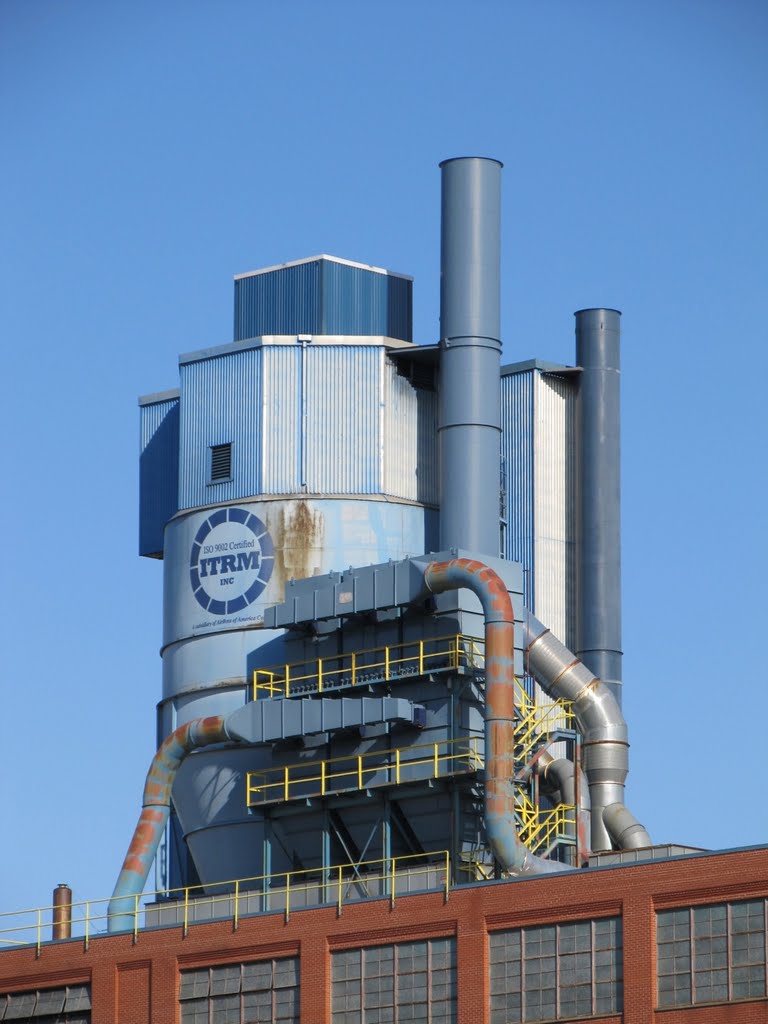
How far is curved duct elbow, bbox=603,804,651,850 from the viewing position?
60094 millimetres

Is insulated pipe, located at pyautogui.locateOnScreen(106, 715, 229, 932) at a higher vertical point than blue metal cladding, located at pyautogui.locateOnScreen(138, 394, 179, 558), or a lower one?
lower

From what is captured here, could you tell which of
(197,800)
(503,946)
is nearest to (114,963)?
(197,800)

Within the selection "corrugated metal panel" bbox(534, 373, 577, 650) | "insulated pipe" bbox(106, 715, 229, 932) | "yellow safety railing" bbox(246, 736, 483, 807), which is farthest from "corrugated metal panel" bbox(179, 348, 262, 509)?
"yellow safety railing" bbox(246, 736, 483, 807)

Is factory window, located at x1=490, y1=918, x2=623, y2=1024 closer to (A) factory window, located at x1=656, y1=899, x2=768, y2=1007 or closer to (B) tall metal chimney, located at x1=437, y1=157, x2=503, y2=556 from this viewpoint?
(A) factory window, located at x1=656, y1=899, x2=768, y2=1007

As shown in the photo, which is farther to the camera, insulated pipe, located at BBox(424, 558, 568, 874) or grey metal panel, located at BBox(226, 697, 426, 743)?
grey metal panel, located at BBox(226, 697, 426, 743)

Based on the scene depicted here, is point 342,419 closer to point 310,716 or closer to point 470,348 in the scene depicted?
point 470,348

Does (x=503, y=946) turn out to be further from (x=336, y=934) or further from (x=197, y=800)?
(x=197, y=800)

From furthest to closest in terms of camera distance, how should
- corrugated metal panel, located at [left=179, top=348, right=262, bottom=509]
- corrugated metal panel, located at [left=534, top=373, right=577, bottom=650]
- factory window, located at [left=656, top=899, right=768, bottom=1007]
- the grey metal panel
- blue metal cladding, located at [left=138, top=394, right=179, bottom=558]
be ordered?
blue metal cladding, located at [left=138, top=394, right=179, bottom=558], corrugated metal panel, located at [left=534, top=373, right=577, bottom=650], corrugated metal panel, located at [left=179, top=348, right=262, bottom=509], the grey metal panel, factory window, located at [left=656, top=899, right=768, bottom=1007]

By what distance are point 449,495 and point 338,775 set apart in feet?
25.8

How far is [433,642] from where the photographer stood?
60.4m

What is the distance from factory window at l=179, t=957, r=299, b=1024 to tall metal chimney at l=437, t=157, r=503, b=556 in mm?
11768

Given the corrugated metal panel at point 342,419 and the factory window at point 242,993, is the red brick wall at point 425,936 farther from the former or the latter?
the corrugated metal panel at point 342,419

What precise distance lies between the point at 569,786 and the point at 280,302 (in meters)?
16.0

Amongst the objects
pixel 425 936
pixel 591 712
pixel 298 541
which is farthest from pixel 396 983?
pixel 298 541
